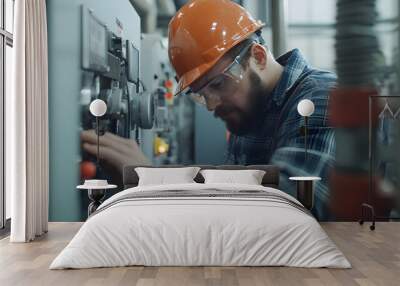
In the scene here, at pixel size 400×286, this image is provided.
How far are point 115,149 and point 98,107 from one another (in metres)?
0.66

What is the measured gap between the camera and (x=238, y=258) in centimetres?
445

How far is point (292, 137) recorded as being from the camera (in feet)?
23.1

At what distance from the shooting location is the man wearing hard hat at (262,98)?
22.9 ft

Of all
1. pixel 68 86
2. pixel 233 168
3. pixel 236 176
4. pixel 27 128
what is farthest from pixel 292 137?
pixel 27 128

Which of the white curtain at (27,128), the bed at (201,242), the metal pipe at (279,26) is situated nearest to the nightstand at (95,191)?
the white curtain at (27,128)

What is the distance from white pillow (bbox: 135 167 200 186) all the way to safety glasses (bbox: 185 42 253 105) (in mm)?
926

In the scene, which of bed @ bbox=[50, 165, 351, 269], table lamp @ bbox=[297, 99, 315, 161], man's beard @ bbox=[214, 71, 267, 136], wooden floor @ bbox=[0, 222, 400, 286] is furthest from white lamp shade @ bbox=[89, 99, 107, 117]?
bed @ bbox=[50, 165, 351, 269]

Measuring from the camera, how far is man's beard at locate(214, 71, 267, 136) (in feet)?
23.2

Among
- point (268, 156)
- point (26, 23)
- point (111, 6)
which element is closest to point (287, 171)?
point (268, 156)

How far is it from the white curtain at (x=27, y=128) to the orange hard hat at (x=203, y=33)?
160 cm

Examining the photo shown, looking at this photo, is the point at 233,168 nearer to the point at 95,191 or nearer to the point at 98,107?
the point at 95,191

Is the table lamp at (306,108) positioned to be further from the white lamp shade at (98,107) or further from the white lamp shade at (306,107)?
the white lamp shade at (98,107)

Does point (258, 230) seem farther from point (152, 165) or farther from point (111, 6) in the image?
point (111, 6)

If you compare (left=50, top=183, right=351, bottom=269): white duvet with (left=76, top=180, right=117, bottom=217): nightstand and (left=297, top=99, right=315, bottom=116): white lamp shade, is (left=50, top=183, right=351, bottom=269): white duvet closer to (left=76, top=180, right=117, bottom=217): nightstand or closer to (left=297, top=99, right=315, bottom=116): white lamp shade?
(left=76, top=180, right=117, bottom=217): nightstand
